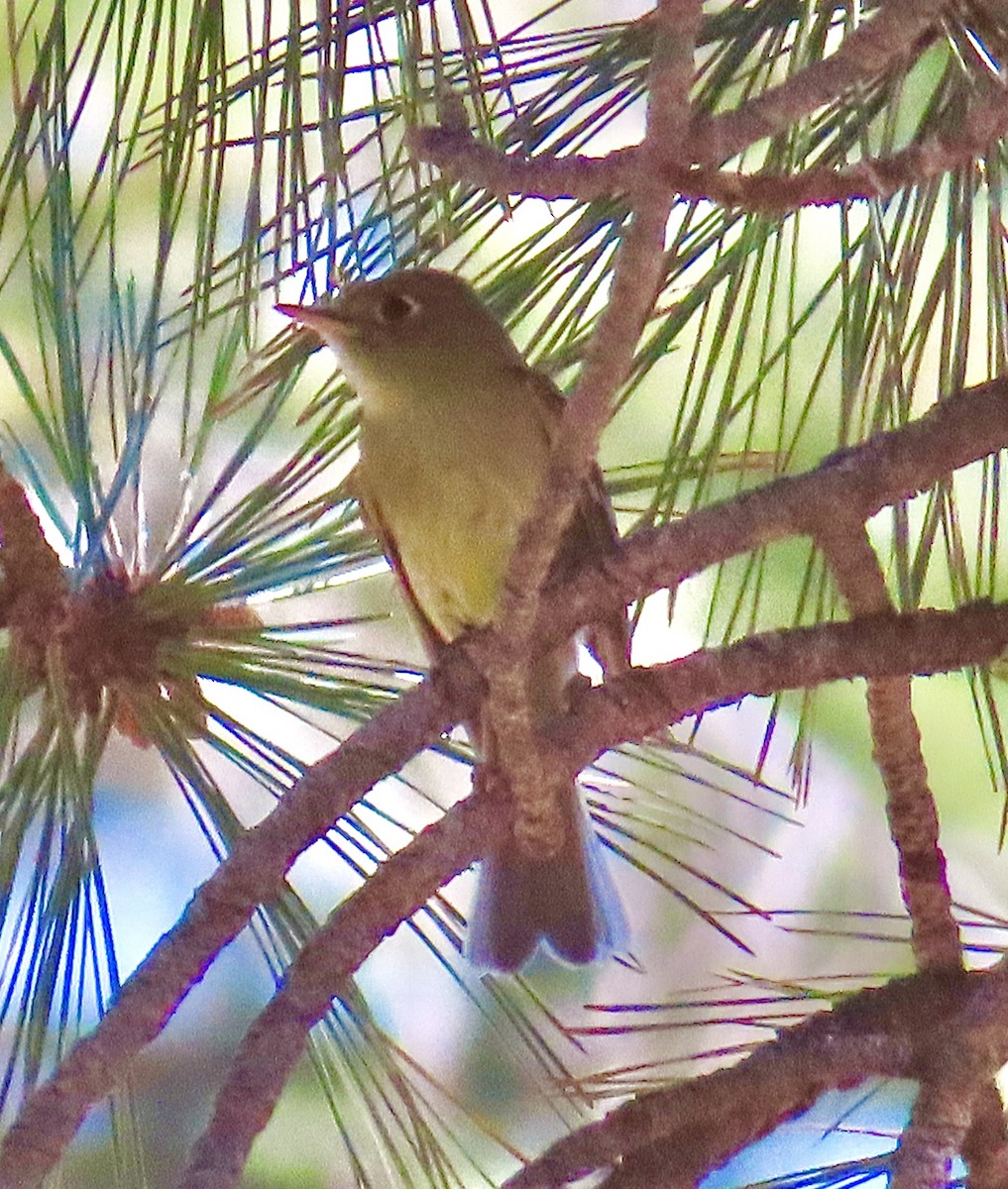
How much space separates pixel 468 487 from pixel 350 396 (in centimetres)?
35

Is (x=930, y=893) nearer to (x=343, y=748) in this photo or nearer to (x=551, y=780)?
(x=551, y=780)

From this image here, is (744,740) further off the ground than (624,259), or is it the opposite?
(744,740)

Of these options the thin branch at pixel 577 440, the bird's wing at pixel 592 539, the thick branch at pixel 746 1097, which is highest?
the bird's wing at pixel 592 539

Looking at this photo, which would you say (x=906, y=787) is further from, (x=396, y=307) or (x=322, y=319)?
(x=396, y=307)

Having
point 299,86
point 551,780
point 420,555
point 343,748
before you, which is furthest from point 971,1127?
point 420,555

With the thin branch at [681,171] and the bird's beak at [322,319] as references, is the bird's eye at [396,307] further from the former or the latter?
the thin branch at [681,171]

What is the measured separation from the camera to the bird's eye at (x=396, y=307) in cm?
209

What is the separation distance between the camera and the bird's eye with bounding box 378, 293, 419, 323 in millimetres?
2086

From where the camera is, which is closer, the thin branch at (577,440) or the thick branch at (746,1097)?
the thin branch at (577,440)

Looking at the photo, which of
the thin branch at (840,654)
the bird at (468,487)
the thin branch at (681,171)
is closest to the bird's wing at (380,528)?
the bird at (468,487)

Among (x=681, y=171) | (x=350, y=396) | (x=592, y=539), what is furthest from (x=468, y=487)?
(x=681, y=171)

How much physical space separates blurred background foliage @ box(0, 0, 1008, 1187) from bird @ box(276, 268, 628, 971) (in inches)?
2.8

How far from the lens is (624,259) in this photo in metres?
0.81

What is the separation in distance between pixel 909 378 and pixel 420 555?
26.5 inches
